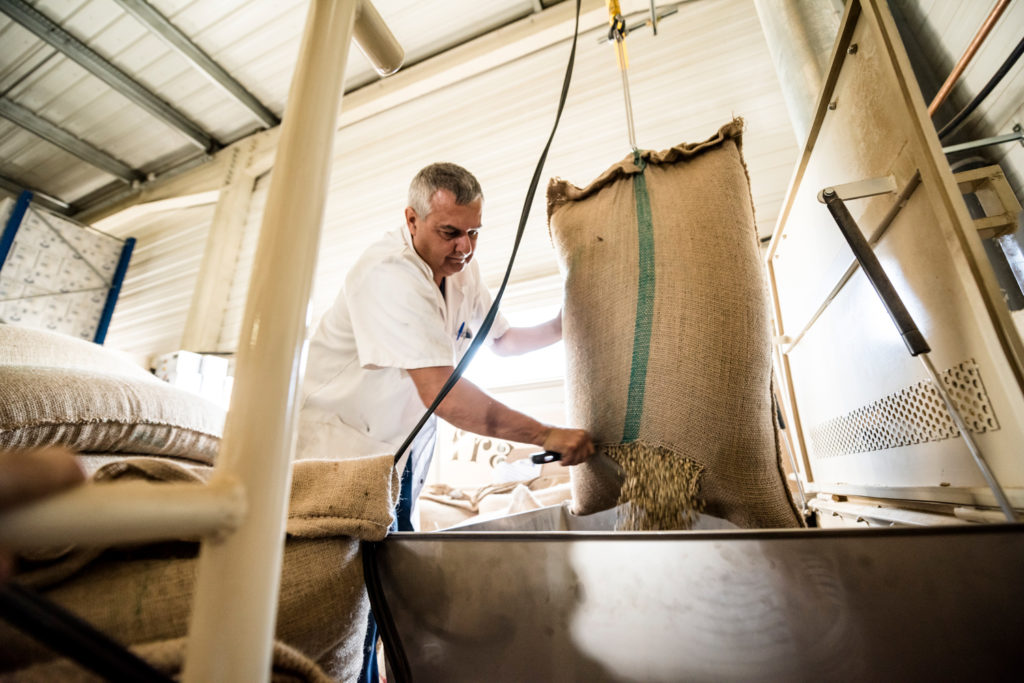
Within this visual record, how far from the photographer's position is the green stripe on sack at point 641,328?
694 mm

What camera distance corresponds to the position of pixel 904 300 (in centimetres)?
61

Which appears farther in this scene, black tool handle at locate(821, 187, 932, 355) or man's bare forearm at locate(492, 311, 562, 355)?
man's bare forearm at locate(492, 311, 562, 355)

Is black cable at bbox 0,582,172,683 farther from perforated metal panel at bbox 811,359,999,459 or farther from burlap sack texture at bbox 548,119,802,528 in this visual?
perforated metal panel at bbox 811,359,999,459

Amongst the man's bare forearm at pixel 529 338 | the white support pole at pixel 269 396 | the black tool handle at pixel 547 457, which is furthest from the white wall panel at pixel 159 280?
the white support pole at pixel 269 396

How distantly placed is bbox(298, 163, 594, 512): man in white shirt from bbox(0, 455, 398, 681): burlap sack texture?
1.24 feet

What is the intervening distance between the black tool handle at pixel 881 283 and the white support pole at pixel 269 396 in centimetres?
56

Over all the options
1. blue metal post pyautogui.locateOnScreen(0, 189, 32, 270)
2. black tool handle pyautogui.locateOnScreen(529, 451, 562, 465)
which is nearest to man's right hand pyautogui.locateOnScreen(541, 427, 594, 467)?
black tool handle pyautogui.locateOnScreen(529, 451, 562, 465)

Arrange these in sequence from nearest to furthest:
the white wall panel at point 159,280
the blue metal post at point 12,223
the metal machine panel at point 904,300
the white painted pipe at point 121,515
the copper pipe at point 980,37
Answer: the white painted pipe at point 121,515
the metal machine panel at point 904,300
the copper pipe at point 980,37
the blue metal post at point 12,223
the white wall panel at point 159,280

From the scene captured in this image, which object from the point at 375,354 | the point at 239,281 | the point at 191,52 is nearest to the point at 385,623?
the point at 375,354

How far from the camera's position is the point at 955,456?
0.55 m

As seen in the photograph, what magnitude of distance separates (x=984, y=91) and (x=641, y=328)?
1102 millimetres

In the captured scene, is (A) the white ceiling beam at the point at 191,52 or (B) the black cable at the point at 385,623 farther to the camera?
(A) the white ceiling beam at the point at 191,52

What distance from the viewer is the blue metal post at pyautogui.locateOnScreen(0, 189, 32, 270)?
2920 mm

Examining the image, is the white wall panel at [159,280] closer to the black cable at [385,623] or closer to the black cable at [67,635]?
the black cable at [385,623]
